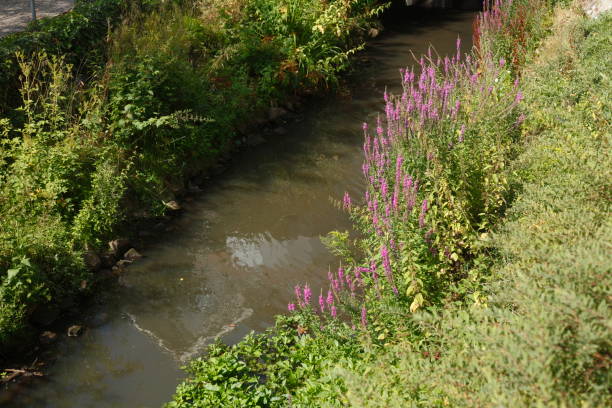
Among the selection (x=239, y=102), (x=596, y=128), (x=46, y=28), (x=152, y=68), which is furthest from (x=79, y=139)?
(x=596, y=128)

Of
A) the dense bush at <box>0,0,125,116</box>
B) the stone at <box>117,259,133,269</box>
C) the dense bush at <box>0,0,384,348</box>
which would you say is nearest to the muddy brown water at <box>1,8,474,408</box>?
the stone at <box>117,259,133,269</box>

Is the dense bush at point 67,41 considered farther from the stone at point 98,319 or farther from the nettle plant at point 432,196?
the nettle plant at point 432,196

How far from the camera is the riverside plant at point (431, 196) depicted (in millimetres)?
4789

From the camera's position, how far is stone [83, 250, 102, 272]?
6.79 meters

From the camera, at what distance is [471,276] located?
479 cm

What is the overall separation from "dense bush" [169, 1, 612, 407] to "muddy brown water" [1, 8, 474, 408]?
0.42 m

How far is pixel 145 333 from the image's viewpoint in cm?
613

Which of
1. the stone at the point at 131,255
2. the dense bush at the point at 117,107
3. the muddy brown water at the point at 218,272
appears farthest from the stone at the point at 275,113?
the stone at the point at 131,255

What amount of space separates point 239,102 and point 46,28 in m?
2.97

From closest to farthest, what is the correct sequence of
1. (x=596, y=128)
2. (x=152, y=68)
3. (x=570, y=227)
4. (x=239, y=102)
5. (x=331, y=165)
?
1. (x=570, y=227)
2. (x=596, y=128)
3. (x=152, y=68)
4. (x=331, y=165)
5. (x=239, y=102)

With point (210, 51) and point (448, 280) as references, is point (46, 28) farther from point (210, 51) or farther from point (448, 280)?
point (448, 280)

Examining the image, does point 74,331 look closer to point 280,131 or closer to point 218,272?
point 218,272

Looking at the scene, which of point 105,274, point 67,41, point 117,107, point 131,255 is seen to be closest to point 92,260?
point 105,274

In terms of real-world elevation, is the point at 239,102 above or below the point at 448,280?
above
